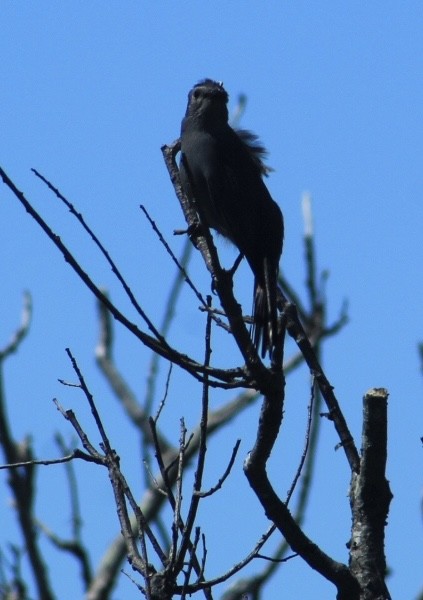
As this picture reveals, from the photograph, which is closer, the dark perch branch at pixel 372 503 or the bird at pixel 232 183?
the dark perch branch at pixel 372 503

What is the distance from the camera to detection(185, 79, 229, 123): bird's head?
6738mm

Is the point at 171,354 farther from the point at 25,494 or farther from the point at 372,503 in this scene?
the point at 25,494

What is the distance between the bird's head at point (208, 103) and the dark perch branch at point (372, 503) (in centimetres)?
339

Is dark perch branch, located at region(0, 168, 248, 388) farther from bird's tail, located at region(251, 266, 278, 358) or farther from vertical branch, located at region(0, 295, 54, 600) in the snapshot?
vertical branch, located at region(0, 295, 54, 600)

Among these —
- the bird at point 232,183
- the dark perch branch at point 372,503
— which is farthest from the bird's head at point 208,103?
the dark perch branch at point 372,503

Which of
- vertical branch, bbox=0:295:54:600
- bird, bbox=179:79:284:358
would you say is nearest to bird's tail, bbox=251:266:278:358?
bird, bbox=179:79:284:358

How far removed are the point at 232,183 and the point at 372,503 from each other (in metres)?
2.84

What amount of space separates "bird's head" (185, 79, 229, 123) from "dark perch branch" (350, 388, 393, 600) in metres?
3.39

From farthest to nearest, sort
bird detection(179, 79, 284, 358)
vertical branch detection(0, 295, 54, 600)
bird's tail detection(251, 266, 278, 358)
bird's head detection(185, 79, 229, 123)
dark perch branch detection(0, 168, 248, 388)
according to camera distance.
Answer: vertical branch detection(0, 295, 54, 600) < bird's head detection(185, 79, 229, 123) < bird detection(179, 79, 284, 358) < bird's tail detection(251, 266, 278, 358) < dark perch branch detection(0, 168, 248, 388)

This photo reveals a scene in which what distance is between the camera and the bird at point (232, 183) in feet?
19.5

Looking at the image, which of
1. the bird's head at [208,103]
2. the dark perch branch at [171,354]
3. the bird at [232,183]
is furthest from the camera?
the bird's head at [208,103]

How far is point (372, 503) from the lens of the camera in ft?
12.0

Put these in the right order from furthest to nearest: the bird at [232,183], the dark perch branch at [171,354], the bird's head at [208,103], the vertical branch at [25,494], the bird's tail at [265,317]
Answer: the vertical branch at [25,494], the bird's head at [208,103], the bird at [232,183], the bird's tail at [265,317], the dark perch branch at [171,354]

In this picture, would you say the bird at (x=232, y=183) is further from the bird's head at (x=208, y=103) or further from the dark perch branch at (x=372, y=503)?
the dark perch branch at (x=372, y=503)
